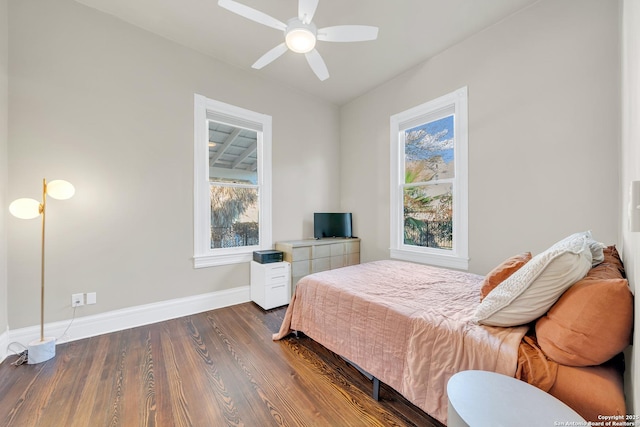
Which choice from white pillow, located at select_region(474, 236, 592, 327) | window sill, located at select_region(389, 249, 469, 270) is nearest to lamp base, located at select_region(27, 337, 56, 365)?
white pillow, located at select_region(474, 236, 592, 327)

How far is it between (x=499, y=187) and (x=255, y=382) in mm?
2851

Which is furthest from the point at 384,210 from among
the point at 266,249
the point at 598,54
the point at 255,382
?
the point at 255,382

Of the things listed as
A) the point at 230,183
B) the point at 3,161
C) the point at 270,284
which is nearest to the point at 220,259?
the point at 270,284

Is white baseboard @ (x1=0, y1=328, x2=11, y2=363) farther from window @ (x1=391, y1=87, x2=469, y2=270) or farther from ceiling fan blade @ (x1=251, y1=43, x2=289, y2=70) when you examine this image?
window @ (x1=391, y1=87, x2=469, y2=270)

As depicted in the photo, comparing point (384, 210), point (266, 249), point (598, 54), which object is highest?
point (598, 54)

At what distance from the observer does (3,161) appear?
1.97 meters

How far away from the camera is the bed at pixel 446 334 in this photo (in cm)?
95

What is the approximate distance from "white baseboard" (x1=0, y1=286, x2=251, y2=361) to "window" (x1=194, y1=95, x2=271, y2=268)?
17.1 inches

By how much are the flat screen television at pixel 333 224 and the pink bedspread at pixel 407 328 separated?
149cm

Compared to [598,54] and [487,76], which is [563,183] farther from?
[487,76]

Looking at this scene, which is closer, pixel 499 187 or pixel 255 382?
→ pixel 255 382

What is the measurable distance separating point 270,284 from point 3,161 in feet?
8.49

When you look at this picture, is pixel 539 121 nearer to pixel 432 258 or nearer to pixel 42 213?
pixel 432 258

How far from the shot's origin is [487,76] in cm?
259
